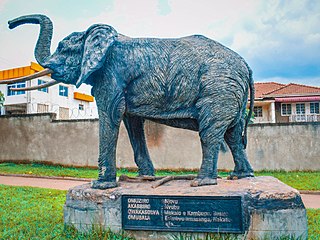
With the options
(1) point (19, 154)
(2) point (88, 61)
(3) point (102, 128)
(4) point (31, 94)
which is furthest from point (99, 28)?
(4) point (31, 94)

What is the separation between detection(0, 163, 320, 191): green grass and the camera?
947 cm

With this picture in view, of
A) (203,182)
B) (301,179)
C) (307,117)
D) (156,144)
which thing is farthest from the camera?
(307,117)

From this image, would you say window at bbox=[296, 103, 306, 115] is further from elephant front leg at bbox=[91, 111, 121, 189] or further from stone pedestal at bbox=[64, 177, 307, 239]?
elephant front leg at bbox=[91, 111, 121, 189]

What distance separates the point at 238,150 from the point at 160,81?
4.28 feet

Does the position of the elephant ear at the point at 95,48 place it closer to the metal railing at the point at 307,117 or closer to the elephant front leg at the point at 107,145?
the elephant front leg at the point at 107,145

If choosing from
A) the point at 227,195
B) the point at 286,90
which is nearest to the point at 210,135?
the point at 227,195

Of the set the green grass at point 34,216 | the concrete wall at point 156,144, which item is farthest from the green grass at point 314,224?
the concrete wall at point 156,144

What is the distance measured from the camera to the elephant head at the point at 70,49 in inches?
149

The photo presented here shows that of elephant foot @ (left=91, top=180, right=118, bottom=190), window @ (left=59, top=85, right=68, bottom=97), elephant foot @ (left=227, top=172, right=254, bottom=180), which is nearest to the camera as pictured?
elephant foot @ (left=91, top=180, right=118, bottom=190)

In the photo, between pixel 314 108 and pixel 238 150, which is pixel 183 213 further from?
pixel 314 108

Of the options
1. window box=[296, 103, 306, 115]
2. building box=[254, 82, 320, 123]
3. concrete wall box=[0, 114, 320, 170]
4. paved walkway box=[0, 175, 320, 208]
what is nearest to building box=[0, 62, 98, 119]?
concrete wall box=[0, 114, 320, 170]

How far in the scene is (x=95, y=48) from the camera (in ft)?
12.4

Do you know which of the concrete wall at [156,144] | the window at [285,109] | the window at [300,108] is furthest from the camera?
the window at [285,109]

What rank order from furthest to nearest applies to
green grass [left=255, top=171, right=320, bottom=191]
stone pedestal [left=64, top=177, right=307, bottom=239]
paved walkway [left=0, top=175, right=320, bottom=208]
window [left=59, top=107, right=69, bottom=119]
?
window [left=59, top=107, right=69, bottom=119]
green grass [left=255, top=171, right=320, bottom=191]
paved walkway [left=0, top=175, right=320, bottom=208]
stone pedestal [left=64, top=177, right=307, bottom=239]
